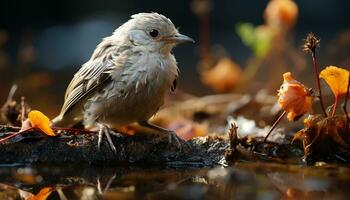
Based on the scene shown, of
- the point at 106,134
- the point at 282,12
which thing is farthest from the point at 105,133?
the point at 282,12

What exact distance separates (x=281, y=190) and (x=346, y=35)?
5096mm

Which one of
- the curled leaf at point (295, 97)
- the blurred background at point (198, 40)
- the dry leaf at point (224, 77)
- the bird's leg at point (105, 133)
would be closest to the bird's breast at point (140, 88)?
the bird's leg at point (105, 133)

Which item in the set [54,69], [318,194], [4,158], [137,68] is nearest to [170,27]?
[137,68]

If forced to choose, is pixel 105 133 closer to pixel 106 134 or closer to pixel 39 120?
pixel 106 134

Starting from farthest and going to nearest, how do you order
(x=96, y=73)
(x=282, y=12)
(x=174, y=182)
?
1. (x=282, y=12)
2. (x=96, y=73)
3. (x=174, y=182)

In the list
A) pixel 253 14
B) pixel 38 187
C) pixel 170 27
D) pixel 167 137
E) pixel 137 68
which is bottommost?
pixel 38 187

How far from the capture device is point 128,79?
13.4 feet

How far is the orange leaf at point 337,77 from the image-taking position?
3.71m

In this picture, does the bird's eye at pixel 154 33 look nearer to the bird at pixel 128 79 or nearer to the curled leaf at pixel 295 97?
the bird at pixel 128 79

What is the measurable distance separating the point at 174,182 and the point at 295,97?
81cm

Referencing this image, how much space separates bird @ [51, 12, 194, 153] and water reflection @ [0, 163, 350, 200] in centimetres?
33

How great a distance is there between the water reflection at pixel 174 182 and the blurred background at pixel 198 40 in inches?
80.9

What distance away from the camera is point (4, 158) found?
392cm

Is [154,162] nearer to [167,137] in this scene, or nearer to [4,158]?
[167,137]
